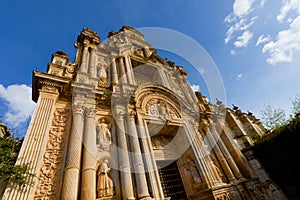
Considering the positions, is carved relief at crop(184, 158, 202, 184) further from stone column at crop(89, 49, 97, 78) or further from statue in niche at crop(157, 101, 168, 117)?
stone column at crop(89, 49, 97, 78)

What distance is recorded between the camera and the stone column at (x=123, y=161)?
4.96 meters

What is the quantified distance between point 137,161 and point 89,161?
1.74 meters

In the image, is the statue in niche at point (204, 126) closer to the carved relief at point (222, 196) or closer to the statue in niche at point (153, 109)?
the statue in niche at point (153, 109)

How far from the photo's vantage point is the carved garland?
4.18 m

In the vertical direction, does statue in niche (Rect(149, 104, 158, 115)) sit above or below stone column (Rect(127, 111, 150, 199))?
above

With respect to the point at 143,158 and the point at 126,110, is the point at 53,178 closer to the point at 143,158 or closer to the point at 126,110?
the point at 143,158

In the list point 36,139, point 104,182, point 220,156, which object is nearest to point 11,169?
point 36,139

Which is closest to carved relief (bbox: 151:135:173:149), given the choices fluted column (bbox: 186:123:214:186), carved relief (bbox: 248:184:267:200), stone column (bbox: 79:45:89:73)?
fluted column (bbox: 186:123:214:186)

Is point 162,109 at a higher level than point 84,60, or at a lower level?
lower

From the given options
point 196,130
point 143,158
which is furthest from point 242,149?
point 143,158

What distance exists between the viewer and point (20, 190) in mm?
3693

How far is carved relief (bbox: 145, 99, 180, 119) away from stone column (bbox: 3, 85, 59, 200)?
448 centimetres

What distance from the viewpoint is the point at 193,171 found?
768 centimetres

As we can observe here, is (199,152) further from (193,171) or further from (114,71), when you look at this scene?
(114,71)
